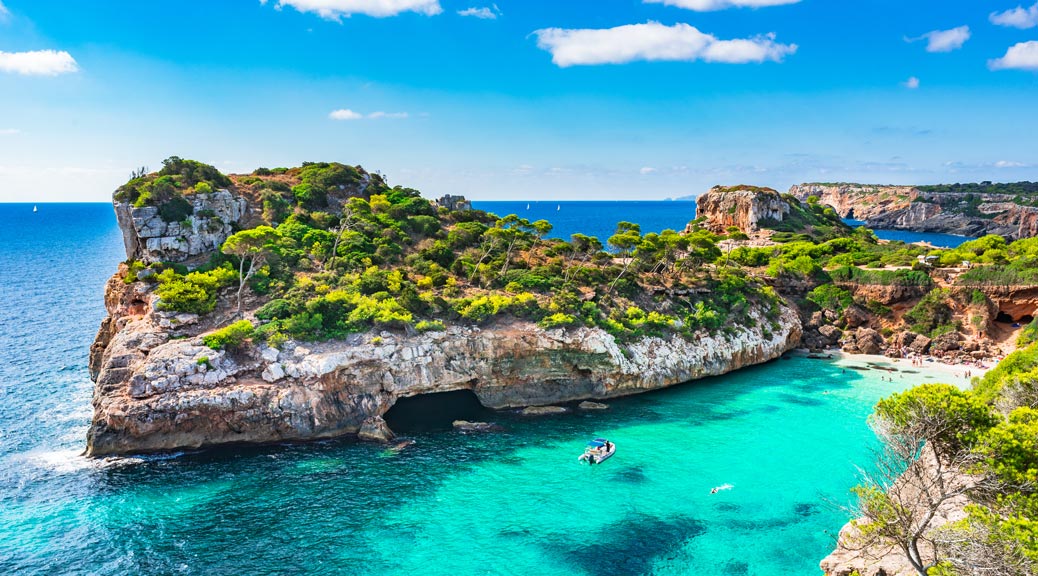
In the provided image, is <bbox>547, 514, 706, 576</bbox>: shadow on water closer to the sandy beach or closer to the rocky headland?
the rocky headland

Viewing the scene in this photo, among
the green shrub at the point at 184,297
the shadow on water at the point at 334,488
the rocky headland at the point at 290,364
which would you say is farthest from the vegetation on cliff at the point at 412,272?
the shadow on water at the point at 334,488

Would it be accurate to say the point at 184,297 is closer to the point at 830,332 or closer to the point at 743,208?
the point at 830,332

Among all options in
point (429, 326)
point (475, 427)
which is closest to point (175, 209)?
point (429, 326)

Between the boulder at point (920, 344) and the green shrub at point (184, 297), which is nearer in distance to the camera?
the green shrub at point (184, 297)

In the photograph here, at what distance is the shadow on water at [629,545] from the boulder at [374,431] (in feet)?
51.0

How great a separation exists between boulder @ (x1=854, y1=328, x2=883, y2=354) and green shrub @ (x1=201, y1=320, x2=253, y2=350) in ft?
189

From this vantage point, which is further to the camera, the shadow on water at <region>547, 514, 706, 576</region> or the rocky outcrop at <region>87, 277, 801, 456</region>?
the rocky outcrop at <region>87, 277, 801, 456</region>

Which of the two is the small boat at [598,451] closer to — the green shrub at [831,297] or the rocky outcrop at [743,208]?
the green shrub at [831,297]

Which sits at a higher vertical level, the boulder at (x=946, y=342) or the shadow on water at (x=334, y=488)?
the boulder at (x=946, y=342)

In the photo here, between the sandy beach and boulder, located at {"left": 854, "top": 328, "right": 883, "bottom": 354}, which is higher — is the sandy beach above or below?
below

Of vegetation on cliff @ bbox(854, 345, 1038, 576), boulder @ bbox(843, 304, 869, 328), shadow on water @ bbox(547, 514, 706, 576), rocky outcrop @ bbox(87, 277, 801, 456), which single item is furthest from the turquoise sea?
boulder @ bbox(843, 304, 869, 328)

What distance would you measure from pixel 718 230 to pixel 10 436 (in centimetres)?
10878

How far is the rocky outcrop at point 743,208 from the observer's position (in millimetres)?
107750

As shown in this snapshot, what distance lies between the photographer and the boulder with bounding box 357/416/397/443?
3659cm
